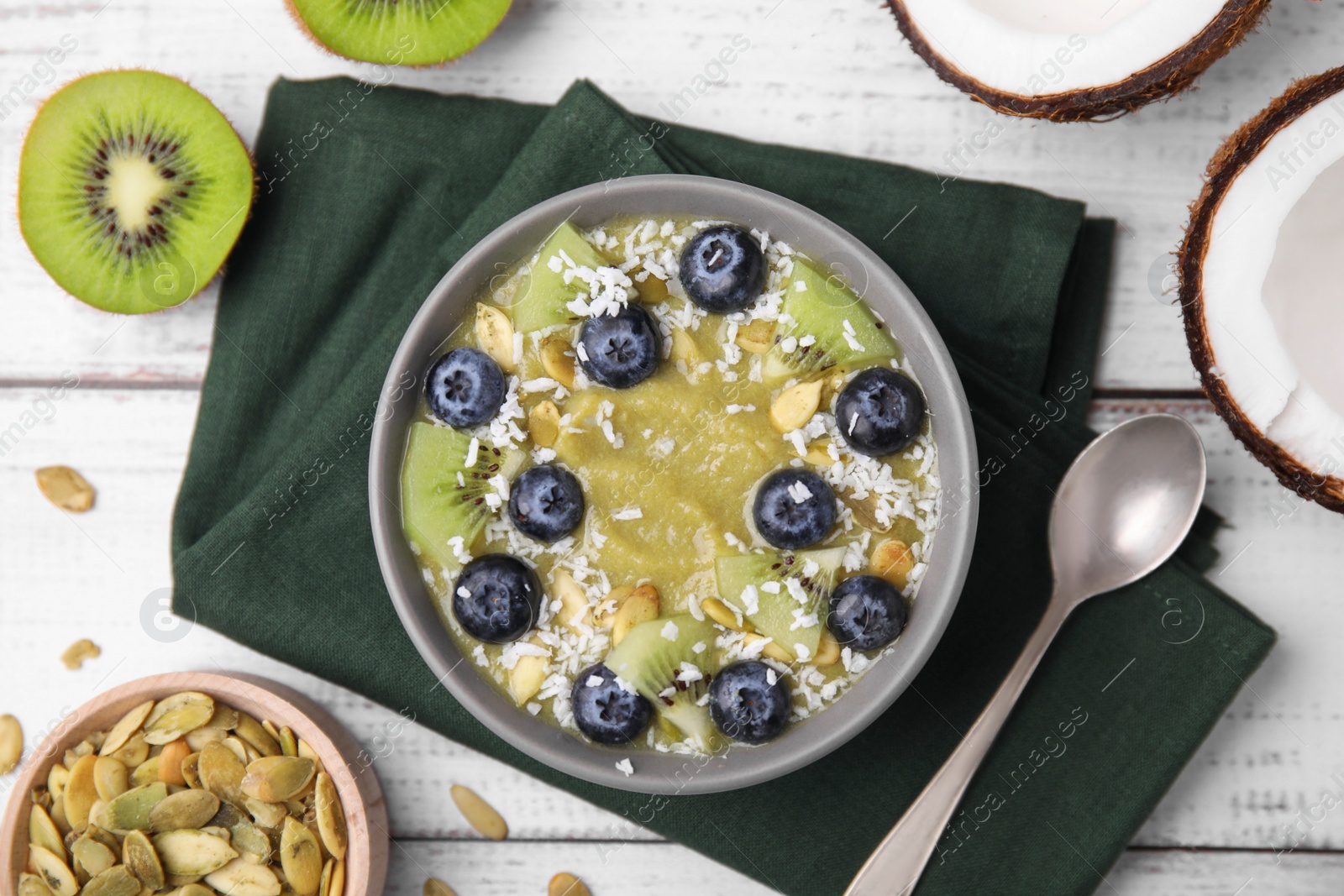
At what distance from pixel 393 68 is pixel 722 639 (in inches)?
58.3

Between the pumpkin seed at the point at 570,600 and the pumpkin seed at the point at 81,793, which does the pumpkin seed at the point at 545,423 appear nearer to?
the pumpkin seed at the point at 570,600

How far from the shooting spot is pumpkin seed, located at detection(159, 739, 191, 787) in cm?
213

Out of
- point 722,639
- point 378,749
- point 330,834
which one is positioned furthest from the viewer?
point 378,749

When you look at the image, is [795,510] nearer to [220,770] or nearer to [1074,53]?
[1074,53]

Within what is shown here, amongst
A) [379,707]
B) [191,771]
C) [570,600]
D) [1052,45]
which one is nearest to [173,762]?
[191,771]

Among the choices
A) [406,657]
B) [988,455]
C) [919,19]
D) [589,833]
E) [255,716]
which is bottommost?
[589,833]

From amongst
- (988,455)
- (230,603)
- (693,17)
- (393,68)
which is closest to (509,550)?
(230,603)

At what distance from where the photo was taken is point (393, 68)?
2297 millimetres

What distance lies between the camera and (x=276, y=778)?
2090mm

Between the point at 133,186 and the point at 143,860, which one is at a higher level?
the point at 133,186

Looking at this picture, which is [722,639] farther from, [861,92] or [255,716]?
[861,92]

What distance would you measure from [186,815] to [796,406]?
1.53 metres

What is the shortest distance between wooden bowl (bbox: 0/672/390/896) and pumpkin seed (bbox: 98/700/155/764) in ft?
0.08

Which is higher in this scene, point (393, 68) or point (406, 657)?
point (393, 68)
